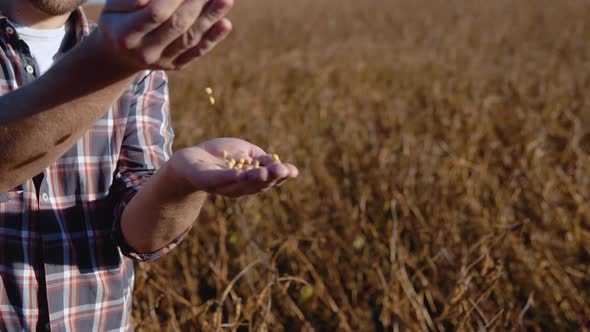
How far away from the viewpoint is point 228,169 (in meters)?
0.81

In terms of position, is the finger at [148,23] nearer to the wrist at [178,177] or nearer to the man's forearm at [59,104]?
the man's forearm at [59,104]

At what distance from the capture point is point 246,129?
305 cm

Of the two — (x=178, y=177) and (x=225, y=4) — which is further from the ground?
(x=225, y=4)

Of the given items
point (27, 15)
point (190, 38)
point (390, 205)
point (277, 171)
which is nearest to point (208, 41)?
point (190, 38)

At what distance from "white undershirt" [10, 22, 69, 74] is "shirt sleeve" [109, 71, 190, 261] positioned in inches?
6.1

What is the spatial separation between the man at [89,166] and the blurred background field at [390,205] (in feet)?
1.18

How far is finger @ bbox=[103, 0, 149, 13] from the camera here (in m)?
0.66

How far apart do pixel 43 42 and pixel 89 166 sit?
23 cm

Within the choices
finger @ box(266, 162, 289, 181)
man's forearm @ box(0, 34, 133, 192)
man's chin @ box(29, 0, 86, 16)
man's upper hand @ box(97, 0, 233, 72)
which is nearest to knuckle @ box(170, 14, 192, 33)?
man's upper hand @ box(97, 0, 233, 72)

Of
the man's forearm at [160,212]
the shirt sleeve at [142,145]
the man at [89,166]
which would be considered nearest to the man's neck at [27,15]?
the man at [89,166]

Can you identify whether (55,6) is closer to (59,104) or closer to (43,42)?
(43,42)

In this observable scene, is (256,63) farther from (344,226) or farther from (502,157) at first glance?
(344,226)

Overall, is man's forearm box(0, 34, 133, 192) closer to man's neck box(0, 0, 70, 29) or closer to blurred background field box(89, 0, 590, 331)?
man's neck box(0, 0, 70, 29)

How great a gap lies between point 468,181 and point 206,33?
6.28ft
